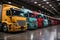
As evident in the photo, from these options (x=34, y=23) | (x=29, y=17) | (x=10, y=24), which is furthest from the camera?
(x=34, y=23)

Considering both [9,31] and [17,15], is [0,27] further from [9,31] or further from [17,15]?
[17,15]

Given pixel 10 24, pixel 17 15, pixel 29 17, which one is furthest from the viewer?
pixel 29 17

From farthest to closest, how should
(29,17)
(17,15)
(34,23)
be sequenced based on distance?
(34,23), (29,17), (17,15)

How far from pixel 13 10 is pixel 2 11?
948 millimetres

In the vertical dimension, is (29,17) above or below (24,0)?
below

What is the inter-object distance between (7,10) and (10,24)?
4.20 ft

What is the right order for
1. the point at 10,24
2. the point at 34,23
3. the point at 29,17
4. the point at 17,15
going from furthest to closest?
the point at 34,23 → the point at 29,17 → the point at 17,15 → the point at 10,24

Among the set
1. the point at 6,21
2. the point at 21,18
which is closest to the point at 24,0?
the point at 21,18

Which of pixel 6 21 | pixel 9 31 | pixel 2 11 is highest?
pixel 2 11

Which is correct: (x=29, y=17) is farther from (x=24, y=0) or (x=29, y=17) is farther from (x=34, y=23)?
(x=24, y=0)

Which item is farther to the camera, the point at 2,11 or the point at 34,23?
the point at 34,23

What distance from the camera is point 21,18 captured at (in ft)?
46.1

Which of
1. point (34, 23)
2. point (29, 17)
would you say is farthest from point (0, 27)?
point (34, 23)

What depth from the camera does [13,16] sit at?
13133 mm
